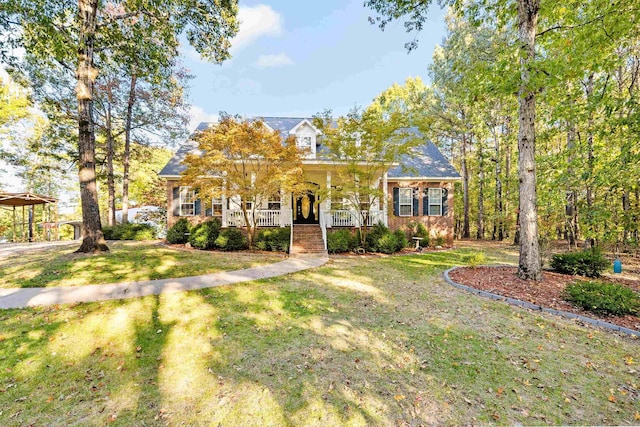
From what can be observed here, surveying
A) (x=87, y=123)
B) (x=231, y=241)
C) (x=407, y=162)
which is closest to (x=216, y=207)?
(x=231, y=241)

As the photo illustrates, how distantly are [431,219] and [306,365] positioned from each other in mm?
12794

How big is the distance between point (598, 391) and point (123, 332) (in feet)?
20.1

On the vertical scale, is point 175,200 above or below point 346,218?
above

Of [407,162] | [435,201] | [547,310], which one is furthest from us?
[407,162]

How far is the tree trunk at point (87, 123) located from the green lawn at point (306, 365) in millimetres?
4332

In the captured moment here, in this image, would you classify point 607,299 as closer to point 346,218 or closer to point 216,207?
point 346,218

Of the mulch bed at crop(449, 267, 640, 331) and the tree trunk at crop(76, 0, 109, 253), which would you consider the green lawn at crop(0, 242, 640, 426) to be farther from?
the tree trunk at crop(76, 0, 109, 253)

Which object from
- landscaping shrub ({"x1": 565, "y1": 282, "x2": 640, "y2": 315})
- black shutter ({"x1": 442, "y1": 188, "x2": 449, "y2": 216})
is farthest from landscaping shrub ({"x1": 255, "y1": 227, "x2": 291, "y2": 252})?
landscaping shrub ({"x1": 565, "y1": 282, "x2": 640, "y2": 315})

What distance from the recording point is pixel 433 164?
49.1 feet

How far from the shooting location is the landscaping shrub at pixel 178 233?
12.5 meters

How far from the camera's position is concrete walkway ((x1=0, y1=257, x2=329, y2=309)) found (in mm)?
4855

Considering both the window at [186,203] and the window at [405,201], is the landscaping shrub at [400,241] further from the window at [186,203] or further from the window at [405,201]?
the window at [186,203]

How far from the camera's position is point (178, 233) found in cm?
1253

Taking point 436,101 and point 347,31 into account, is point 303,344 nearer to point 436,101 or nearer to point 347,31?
point 347,31
